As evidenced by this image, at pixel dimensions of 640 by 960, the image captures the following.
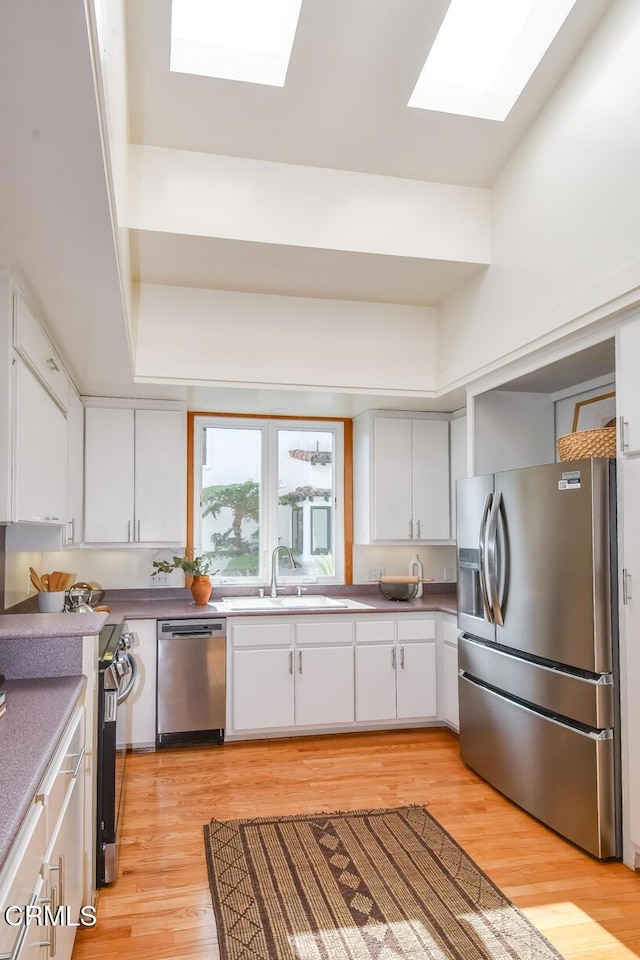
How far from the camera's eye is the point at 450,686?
4.13 meters

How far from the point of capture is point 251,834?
2859 millimetres

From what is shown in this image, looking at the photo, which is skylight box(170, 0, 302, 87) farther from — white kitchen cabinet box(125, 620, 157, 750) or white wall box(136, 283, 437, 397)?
white kitchen cabinet box(125, 620, 157, 750)

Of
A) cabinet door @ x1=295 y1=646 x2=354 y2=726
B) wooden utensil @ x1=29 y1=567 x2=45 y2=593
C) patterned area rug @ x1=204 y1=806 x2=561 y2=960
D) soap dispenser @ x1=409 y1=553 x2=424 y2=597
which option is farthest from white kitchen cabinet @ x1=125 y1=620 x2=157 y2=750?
soap dispenser @ x1=409 y1=553 x2=424 y2=597

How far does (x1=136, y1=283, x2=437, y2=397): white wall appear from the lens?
12.7 ft

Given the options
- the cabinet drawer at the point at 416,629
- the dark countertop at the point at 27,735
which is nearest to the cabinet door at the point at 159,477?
the cabinet drawer at the point at 416,629

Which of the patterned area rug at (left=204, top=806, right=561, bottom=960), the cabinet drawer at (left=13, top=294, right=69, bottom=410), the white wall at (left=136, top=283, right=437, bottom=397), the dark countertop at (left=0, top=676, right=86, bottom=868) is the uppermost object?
the white wall at (left=136, top=283, right=437, bottom=397)

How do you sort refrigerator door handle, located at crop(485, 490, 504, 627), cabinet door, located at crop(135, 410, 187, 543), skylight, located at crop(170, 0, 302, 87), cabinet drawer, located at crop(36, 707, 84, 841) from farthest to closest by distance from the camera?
cabinet door, located at crop(135, 410, 187, 543), refrigerator door handle, located at crop(485, 490, 504, 627), skylight, located at crop(170, 0, 302, 87), cabinet drawer, located at crop(36, 707, 84, 841)

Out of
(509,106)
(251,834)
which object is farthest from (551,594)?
(509,106)

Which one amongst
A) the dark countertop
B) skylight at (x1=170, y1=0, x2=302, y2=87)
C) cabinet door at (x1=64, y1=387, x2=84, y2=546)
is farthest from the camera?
cabinet door at (x1=64, y1=387, x2=84, y2=546)

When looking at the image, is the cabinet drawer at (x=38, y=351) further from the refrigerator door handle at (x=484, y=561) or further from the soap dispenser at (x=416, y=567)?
the soap dispenser at (x=416, y=567)

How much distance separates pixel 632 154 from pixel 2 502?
2.53 metres

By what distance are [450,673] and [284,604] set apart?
45.4 inches

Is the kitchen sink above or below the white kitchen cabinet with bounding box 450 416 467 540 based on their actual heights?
below

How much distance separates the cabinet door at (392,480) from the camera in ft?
15.2
